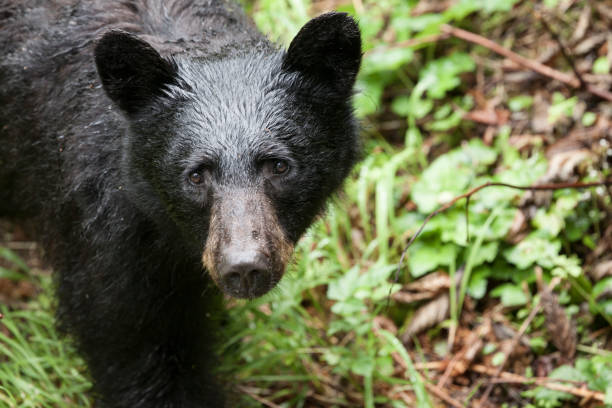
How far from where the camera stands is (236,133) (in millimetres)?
3203

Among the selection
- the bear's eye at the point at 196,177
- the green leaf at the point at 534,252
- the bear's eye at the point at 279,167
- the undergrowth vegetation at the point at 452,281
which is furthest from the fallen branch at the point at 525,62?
the bear's eye at the point at 196,177

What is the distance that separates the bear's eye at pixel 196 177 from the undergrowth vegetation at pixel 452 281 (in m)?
0.79

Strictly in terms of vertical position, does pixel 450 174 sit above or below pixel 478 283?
above

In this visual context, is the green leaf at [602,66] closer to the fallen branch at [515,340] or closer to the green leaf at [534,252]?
the green leaf at [534,252]

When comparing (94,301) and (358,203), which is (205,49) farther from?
(358,203)

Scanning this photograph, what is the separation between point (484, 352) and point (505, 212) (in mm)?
903

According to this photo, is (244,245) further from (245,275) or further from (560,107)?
(560,107)

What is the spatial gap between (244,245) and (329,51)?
109 centimetres

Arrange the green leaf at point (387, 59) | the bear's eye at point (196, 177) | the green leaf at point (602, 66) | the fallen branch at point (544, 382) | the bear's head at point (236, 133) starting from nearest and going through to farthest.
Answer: the bear's head at point (236, 133) → the bear's eye at point (196, 177) → the fallen branch at point (544, 382) → the green leaf at point (602, 66) → the green leaf at point (387, 59)

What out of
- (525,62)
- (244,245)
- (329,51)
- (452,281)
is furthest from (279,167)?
(525,62)

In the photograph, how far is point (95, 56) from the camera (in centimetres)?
329

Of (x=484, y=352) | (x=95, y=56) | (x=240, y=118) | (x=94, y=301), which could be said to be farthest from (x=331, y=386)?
(x=95, y=56)

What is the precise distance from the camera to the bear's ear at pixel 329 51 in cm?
333

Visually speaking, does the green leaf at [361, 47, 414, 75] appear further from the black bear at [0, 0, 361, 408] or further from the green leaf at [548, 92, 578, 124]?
the black bear at [0, 0, 361, 408]
